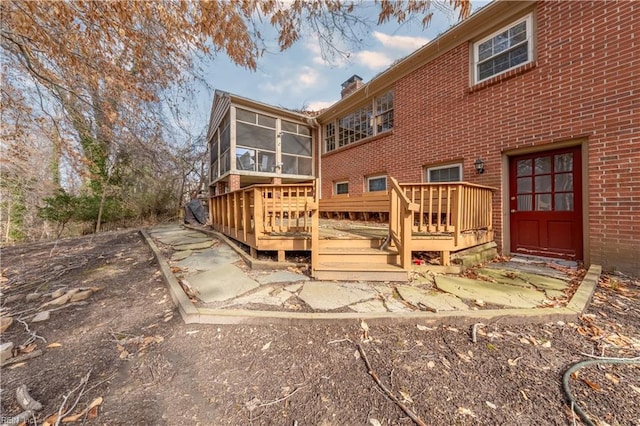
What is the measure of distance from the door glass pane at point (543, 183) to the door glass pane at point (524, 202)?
22 centimetres

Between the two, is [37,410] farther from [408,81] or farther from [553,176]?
[408,81]

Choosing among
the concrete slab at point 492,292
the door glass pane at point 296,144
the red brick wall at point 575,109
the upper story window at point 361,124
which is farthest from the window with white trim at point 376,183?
the concrete slab at point 492,292

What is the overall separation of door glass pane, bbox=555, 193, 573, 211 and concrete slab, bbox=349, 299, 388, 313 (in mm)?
4316

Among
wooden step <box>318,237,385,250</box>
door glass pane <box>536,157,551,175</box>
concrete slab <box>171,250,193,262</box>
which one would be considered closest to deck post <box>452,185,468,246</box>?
wooden step <box>318,237,385,250</box>

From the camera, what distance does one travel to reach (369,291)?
3195mm

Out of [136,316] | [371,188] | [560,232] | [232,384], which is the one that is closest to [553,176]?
[560,232]

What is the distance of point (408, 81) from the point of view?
7133mm

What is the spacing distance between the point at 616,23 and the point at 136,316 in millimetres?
8150

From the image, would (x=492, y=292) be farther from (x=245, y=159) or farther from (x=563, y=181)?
(x=245, y=159)

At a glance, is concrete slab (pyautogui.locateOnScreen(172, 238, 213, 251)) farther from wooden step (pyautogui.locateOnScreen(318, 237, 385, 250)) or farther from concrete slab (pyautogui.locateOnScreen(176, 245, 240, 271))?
wooden step (pyautogui.locateOnScreen(318, 237, 385, 250))

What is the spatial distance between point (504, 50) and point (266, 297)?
6824 millimetres

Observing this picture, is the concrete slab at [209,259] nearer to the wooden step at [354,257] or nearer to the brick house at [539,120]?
the wooden step at [354,257]

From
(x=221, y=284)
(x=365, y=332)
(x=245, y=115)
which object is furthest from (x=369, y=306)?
(x=245, y=115)

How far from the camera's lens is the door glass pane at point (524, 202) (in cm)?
493
